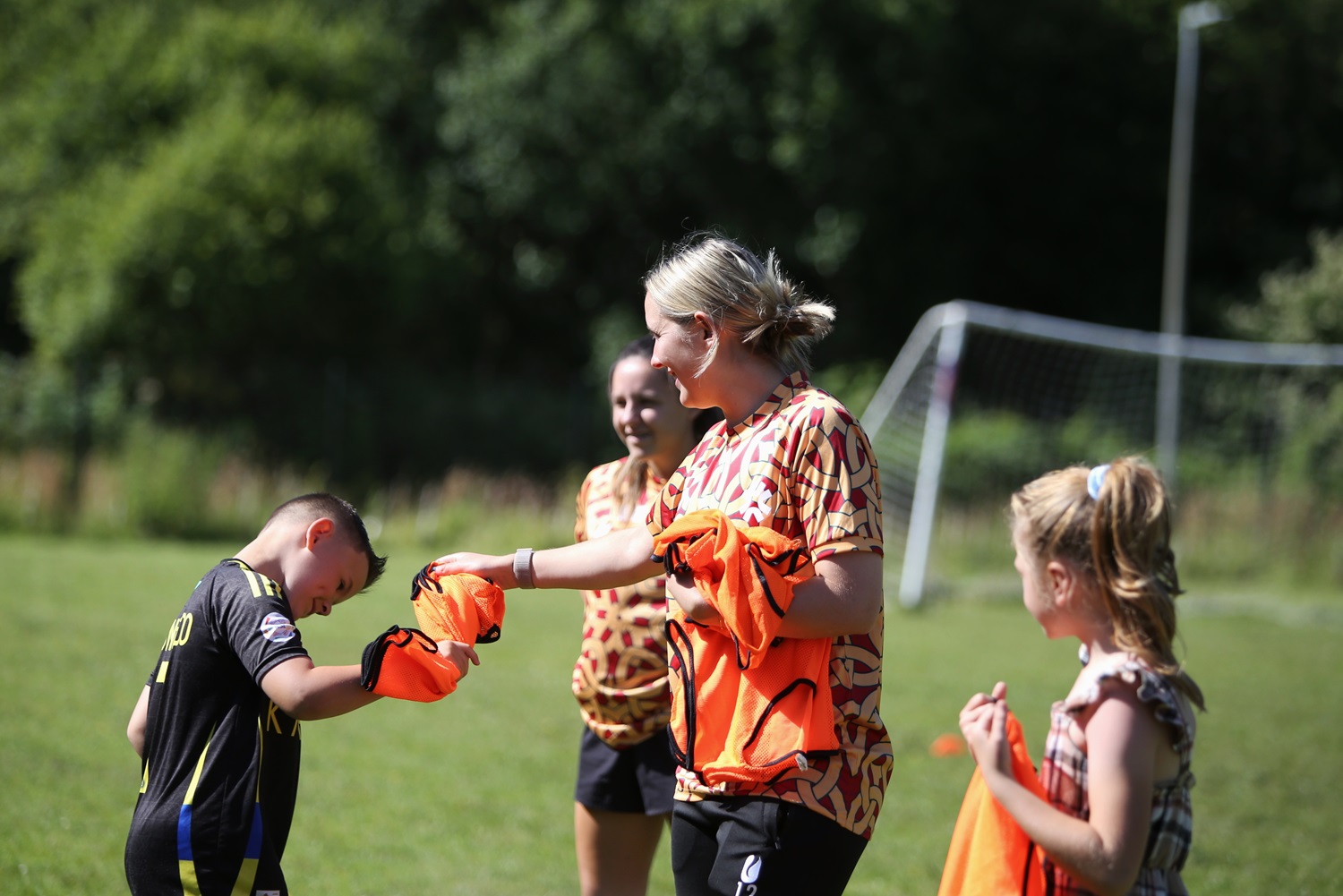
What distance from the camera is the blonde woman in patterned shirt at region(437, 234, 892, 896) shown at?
2480 mm

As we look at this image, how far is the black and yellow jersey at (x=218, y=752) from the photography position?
8.77 ft

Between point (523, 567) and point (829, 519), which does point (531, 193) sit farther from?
point (829, 519)

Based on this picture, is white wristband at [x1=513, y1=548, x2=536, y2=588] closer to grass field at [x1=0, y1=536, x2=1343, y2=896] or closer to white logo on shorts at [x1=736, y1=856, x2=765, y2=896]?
white logo on shorts at [x1=736, y1=856, x2=765, y2=896]

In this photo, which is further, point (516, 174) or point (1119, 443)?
point (516, 174)

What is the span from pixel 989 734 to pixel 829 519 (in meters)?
0.52

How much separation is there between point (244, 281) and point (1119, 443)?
611 inches

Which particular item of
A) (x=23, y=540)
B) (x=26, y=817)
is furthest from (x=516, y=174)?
(x=26, y=817)

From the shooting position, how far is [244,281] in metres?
22.5

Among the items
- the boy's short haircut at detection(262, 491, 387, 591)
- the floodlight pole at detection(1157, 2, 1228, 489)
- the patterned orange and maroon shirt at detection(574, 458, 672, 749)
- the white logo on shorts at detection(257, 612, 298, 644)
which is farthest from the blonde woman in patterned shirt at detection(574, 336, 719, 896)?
the floodlight pole at detection(1157, 2, 1228, 489)

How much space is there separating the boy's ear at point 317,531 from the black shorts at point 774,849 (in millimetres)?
1077

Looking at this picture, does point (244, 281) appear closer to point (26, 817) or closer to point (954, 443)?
point (954, 443)

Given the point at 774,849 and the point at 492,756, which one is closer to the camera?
the point at 774,849

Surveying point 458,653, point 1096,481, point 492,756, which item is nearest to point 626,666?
point 458,653

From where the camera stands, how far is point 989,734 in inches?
94.7
